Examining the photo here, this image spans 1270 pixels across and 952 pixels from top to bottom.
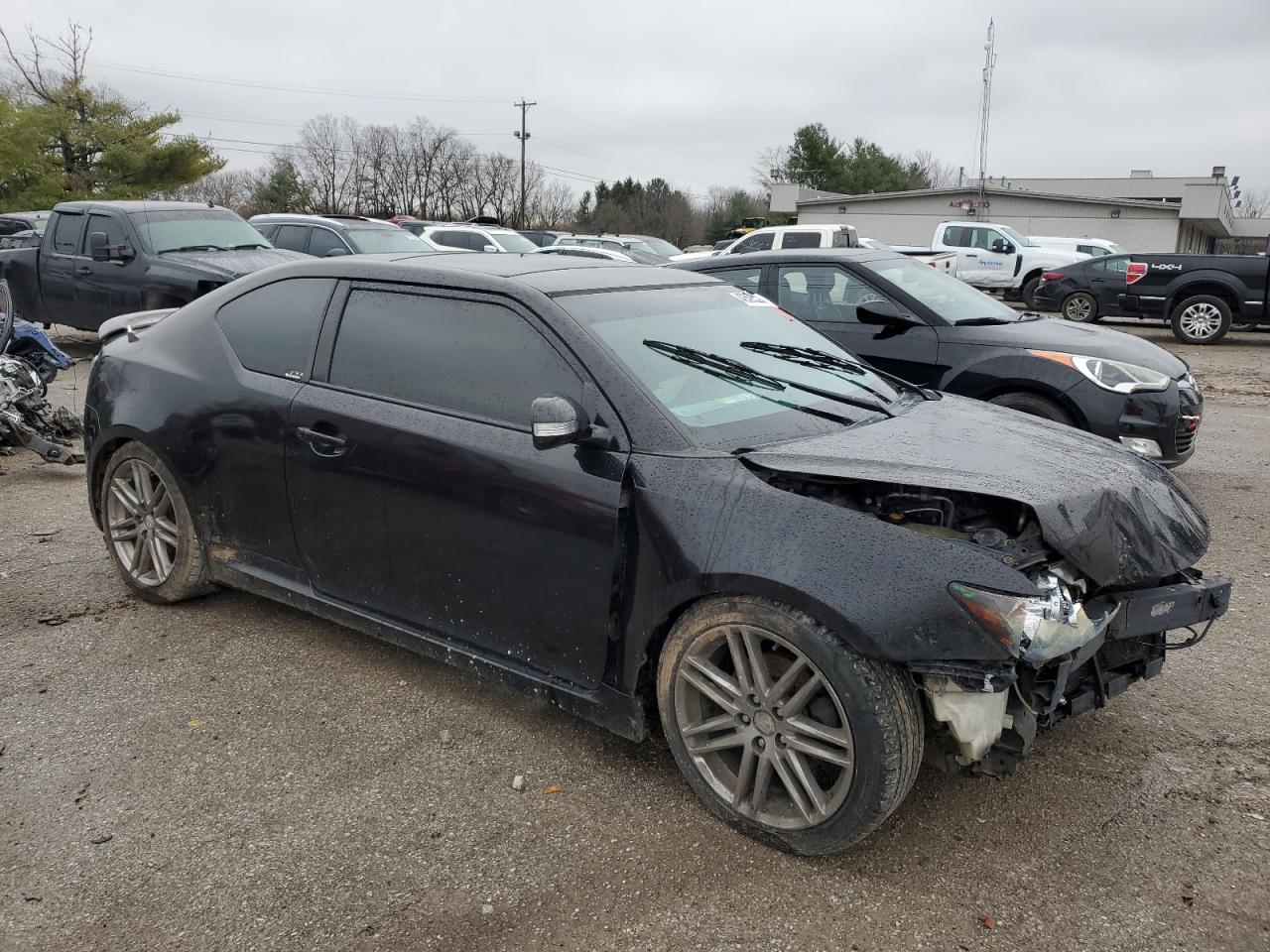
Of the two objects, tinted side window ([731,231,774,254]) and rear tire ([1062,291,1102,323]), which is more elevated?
tinted side window ([731,231,774,254])

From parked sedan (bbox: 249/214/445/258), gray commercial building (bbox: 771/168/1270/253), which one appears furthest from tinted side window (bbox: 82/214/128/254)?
gray commercial building (bbox: 771/168/1270/253)

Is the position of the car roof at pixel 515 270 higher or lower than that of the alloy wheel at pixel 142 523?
higher

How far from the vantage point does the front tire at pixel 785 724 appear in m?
2.60

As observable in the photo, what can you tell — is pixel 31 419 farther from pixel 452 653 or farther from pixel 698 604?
pixel 698 604

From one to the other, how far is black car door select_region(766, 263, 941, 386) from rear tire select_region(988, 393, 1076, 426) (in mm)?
475

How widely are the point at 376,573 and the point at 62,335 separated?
1330 cm

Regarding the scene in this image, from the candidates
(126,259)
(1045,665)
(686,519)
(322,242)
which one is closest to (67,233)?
(126,259)

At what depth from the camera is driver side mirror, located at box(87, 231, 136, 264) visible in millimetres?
10531

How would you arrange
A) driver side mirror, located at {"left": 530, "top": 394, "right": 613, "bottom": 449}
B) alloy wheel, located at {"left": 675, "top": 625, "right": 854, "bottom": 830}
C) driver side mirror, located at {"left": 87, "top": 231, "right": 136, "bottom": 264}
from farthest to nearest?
driver side mirror, located at {"left": 87, "top": 231, "right": 136, "bottom": 264}, driver side mirror, located at {"left": 530, "top": 394, "right": 613, "bottom": 449}, alloy wheel, located at {"left": 675, "top": 625, "right": 854, "bottom": 830}

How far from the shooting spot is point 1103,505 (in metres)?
2.89

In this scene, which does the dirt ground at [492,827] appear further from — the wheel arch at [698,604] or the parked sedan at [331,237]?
the parked sedan at [331,237]

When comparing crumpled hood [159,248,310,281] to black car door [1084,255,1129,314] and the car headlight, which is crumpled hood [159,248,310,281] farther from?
black car door [1084,255,1129,314]

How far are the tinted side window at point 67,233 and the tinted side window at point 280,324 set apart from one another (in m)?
8.72

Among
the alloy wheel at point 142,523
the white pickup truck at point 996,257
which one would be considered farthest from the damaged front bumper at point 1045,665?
the white pickup truck at point 996,257
